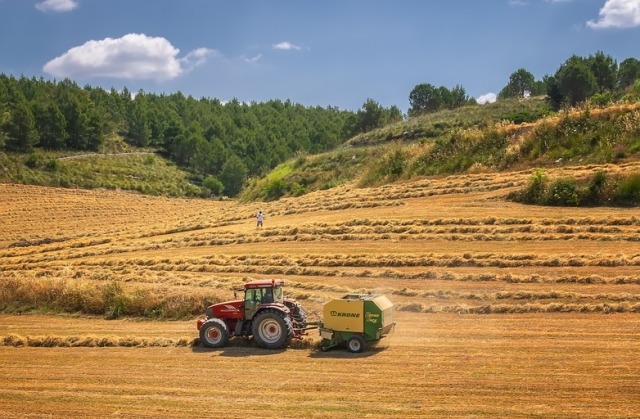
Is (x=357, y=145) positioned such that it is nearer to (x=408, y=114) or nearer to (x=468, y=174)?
(x=408, y=114)

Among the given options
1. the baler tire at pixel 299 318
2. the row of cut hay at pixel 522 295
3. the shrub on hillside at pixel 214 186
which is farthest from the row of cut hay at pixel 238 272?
the shrub on hillside at pixel 214 186

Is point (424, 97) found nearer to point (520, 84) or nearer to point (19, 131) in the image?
point (520, 84)

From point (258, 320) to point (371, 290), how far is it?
8716 mm

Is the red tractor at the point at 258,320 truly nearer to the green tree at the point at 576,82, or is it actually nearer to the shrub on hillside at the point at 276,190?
the shrub on hillside at the point at 276,190

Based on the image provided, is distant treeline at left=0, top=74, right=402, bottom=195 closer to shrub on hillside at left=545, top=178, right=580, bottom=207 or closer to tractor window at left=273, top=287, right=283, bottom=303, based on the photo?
shrub on hillside at left=545, top=178, right=580, bottom=207

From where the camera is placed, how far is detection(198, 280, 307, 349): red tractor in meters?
20.3

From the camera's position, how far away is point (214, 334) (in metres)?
21.1

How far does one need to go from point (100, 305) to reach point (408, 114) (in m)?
81.6

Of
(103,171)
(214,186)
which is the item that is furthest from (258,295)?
(214,186)

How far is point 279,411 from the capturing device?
1489cm

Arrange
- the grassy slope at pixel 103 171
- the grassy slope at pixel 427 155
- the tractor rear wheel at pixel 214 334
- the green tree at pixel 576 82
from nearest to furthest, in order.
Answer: the tractor rear wheel at pixel 214 334 → the grassy slope at pixel 427 155 → the green tree at pixel 576 82 → the grassy slope at pixel 103 171

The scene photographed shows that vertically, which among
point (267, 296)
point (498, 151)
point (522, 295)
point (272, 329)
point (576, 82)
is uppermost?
point (576, 82)

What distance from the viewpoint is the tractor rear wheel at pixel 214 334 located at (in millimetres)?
20984

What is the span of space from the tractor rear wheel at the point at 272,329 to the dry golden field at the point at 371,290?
0.37 metres
